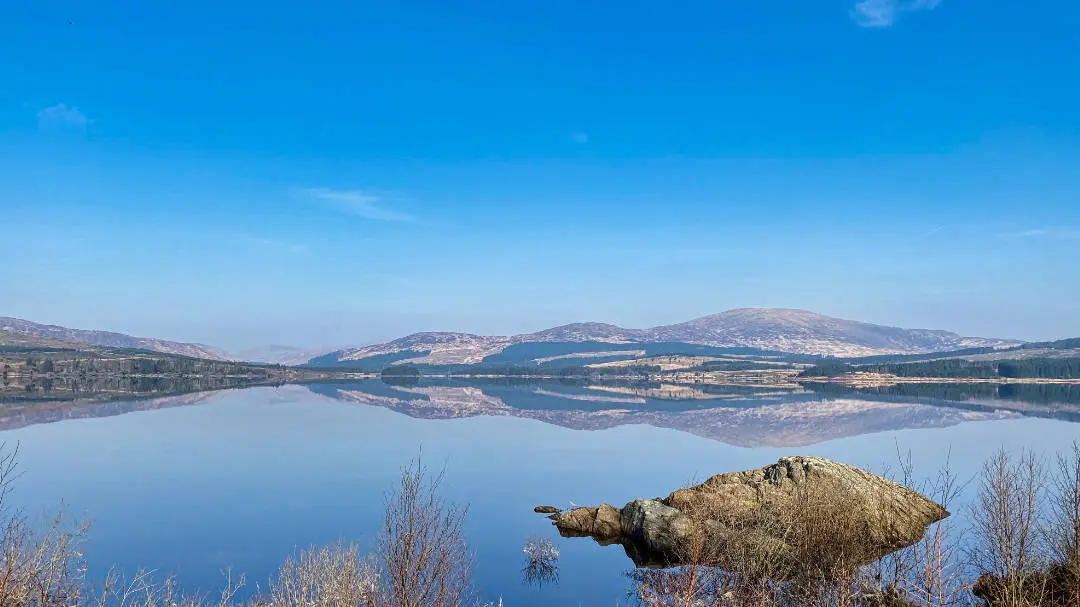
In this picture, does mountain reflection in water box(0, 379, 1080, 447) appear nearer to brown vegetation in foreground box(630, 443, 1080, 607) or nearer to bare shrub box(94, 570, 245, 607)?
brown vegetation in foreground box(630, 443, 1080, 607)

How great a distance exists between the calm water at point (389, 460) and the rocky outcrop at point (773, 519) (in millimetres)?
1848

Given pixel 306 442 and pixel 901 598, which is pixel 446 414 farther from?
pixel 901 598

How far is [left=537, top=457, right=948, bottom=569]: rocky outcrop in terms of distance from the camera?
78.6ft

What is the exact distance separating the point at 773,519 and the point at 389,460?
38.8 meters

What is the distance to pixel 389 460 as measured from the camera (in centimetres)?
5906

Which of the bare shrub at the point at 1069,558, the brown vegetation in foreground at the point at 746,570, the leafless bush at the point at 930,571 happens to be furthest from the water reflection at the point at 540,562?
the bare shrub at the point at 1069,558

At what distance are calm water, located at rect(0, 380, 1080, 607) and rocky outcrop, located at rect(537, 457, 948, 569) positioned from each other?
1848mm

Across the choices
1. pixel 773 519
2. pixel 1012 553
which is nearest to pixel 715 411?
pixel 773 519

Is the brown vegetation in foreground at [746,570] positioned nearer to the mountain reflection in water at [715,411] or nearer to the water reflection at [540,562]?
the water reflection at [540,562]

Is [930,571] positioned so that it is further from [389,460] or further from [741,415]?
[741,415]

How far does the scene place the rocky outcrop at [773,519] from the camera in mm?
23953

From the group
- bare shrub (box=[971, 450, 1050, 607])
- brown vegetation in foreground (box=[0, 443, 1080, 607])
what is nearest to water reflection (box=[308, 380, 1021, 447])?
brown vegetation in foreground (box=[0, 443, 1080, 607])

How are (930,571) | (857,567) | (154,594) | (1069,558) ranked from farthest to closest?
(154,594) < (857,567) < (1069,558) < (930,571)

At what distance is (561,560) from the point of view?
98.7 feet
